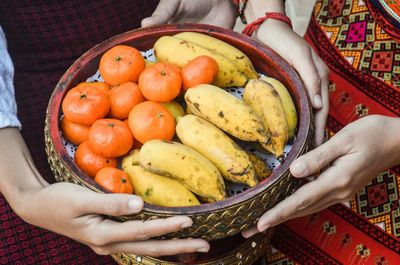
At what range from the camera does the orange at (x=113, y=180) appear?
2.90 ft

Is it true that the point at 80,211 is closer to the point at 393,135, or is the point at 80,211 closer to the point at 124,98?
the point at 124,98

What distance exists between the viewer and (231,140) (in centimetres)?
93

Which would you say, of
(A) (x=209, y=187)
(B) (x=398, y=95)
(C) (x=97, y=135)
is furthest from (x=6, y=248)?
(B) (x=398, y=95)

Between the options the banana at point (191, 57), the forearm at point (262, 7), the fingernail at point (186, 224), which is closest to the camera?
the fingernail at point (186, 224)

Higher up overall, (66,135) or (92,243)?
(66,135)

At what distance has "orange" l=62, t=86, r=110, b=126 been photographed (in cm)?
97

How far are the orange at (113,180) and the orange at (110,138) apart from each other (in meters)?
0.04

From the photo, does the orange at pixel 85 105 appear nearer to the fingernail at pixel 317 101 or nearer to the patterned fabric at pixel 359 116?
the fingernail at pixel 317 101

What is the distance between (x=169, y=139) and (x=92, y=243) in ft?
0.72

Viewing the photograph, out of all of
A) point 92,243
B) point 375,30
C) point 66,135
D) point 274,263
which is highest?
point 375,30

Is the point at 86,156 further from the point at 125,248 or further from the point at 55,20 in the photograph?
the point at 55,20

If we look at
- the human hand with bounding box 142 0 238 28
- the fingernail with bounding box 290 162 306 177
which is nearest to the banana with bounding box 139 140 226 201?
the fingernail with bounding box 290 162 306 177

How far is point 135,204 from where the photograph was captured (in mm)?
842

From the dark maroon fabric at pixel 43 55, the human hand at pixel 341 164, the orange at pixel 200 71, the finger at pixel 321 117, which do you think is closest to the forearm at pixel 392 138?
the human hand at pixel 341 164
